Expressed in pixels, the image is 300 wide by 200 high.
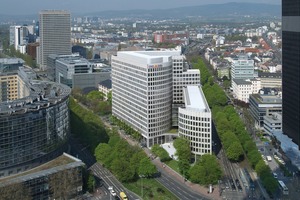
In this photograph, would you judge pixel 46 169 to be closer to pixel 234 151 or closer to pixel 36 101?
pixel 36 101

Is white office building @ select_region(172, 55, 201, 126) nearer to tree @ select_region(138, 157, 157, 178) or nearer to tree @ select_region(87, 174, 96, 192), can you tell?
tree @ select_region(138, 157, 157, 178)

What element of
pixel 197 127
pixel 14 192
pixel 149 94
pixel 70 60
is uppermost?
pixel 70 60

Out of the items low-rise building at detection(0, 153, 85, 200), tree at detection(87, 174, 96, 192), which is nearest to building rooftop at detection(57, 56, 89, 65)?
low-rise building at detection(0, 153, 85, 200)

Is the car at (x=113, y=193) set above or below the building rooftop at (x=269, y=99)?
below

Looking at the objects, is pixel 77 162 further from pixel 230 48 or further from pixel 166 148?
pixel 230 48

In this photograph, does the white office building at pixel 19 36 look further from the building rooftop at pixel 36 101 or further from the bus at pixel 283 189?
the bus at pixel 283 189

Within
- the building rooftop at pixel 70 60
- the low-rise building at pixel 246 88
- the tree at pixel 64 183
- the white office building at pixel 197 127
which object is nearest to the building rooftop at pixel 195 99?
the white office building at pixel 197 127

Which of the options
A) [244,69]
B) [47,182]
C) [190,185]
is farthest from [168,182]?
[244,69]
